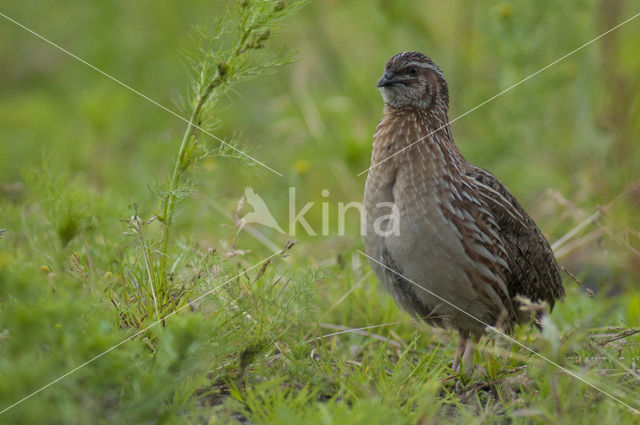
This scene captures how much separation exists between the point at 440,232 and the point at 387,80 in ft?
3.50

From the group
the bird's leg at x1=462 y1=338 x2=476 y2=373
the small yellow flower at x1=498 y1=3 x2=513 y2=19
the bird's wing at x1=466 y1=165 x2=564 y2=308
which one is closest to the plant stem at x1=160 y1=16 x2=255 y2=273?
the bird's wing at x1=466 y1=165 x2=564 y2=308

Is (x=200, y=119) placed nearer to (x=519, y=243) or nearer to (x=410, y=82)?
(x=410, y=82)

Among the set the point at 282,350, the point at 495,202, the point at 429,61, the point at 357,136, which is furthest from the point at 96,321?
the point at 357,136

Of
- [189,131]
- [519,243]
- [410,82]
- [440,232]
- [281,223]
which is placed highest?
[410,82]

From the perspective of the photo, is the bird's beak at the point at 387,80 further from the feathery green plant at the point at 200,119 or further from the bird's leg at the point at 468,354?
the bird's leg at the point at 468,354

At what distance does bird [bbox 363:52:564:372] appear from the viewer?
4.12m

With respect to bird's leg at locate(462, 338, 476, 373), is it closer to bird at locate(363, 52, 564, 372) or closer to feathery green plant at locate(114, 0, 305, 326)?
bird at locate(363, 52, 564, 372)

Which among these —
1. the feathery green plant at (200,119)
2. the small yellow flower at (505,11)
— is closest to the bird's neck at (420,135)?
the feathery green plant at (200,119)

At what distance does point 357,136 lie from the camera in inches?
265

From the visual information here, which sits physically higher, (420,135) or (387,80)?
(387,80)

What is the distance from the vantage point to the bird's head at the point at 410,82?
15.2ft

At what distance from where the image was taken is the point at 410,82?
15.3ft

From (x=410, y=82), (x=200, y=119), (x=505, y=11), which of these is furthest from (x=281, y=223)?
(x=200, y=119)

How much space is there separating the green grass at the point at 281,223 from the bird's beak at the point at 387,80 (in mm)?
788
